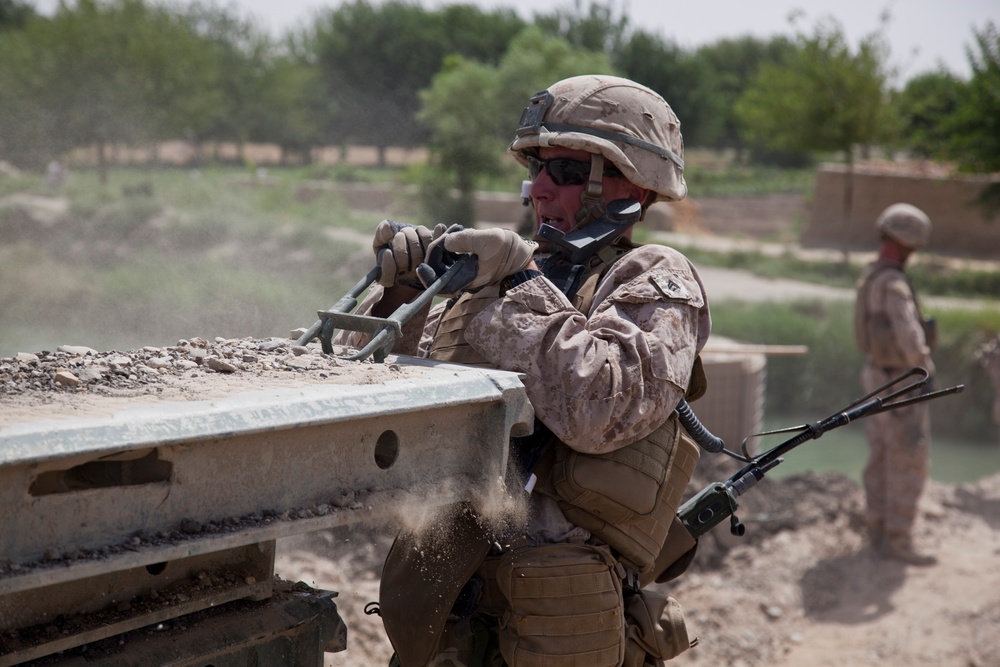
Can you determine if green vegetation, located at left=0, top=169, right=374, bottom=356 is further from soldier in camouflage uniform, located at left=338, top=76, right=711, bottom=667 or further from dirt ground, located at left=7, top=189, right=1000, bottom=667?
soldier in camouflage uniform, located at left=338, top=76, right=711, bottom=667

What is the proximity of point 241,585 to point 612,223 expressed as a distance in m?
1.18

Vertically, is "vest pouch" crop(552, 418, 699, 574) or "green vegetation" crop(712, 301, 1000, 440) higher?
"vest pouch" crop(552, 418, 699, 574)

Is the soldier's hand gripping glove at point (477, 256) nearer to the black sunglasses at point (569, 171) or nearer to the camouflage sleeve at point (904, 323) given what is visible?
the black sunglasses at point (569, 171)

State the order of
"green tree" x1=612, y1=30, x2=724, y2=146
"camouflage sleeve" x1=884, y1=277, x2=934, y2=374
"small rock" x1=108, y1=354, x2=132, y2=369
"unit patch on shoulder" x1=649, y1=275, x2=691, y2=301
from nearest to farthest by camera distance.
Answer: "small rock" x1=108, y1=354, x2=132, y2=369 < "unit patch on shoulder" x1=649, y1=275, x2=691, y2=301 < "camouflage sleeve" x1=884, y1=277, x2=934, y2=374 < "green tree" x1=612, y1=30, x2=724, y2=146

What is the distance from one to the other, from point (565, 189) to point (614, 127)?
0.63 feet

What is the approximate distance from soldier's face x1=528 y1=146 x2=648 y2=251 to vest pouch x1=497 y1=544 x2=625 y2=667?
81cm

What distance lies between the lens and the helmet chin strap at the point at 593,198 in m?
2.61

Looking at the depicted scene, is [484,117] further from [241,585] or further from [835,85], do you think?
[241,585]

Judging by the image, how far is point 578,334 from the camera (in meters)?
2.27

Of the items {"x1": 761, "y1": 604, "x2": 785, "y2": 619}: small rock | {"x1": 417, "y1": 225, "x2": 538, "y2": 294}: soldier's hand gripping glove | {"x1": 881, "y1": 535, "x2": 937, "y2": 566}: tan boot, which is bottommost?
{"x1": 761, "y1": 604, "x2": 785, "y2": 619}: small rock

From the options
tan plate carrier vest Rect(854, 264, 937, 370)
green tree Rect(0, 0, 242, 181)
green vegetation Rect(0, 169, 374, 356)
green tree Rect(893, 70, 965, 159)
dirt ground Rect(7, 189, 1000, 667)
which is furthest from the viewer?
green tree Rect(0, 0, 242, 181)

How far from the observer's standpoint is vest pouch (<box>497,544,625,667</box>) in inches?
94.4

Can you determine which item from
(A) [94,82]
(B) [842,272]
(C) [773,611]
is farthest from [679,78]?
(C) [773,611]

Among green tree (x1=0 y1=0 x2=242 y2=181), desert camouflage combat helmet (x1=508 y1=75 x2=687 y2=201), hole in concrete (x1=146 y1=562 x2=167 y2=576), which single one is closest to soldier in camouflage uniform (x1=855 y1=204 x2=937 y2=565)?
desert camouflage combat helmet (x1=508 y1=75 x2=687 y2=201)
